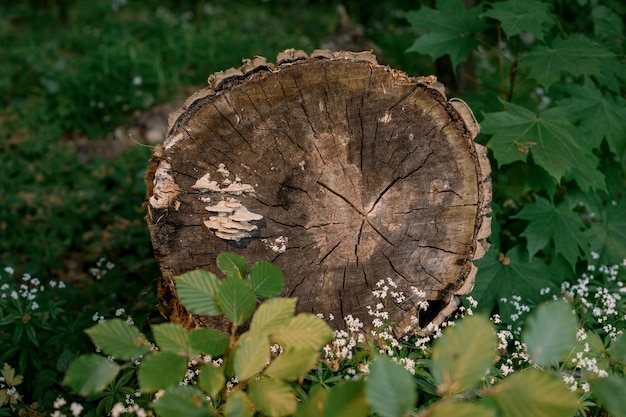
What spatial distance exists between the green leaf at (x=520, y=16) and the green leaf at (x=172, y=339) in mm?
1853

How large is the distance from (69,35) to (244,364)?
5203mm

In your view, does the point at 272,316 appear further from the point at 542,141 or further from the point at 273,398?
the point at 542,141

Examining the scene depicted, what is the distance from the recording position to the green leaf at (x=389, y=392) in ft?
3.98

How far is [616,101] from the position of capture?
9.61 ft

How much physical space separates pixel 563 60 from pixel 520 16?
0.28 m

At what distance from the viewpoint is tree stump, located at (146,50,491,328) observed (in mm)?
2105

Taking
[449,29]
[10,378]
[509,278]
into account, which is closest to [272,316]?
[10,378]

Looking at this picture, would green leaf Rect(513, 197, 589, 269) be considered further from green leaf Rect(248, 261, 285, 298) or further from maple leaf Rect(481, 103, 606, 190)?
green leaf Rect(248, 261, 285, 298)

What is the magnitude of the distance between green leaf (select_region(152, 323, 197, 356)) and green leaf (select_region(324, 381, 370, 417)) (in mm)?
393

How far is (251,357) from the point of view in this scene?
4.63 ft

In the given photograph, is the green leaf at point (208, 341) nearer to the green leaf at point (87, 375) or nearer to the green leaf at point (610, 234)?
the green leaf at point (87, 375)

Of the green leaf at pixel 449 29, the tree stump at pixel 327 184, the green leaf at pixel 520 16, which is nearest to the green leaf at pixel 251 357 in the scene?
the tree stump at pixel 327 184

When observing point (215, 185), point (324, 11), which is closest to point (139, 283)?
point (215, 185)

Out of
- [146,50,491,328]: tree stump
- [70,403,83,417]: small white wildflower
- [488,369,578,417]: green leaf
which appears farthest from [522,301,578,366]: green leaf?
[70,403,83,417]: small white wildflower
